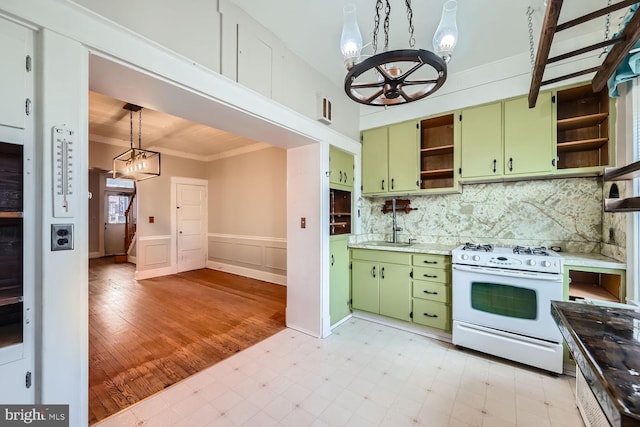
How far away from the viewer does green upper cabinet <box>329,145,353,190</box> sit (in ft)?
9.57

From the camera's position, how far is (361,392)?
1.87m

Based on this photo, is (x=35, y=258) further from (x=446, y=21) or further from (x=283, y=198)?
(x=283, y=198)

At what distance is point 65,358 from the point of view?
3.84 feet

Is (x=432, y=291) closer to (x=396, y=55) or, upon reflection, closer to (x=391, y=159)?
(x=391, y=159)

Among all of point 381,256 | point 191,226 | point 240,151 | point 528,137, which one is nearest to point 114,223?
point 191,226

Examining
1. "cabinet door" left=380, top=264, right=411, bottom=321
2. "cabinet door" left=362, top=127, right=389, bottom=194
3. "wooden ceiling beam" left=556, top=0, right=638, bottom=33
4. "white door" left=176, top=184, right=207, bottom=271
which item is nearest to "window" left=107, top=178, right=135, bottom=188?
"white door" left=176, top=184, right=207, bottom=271

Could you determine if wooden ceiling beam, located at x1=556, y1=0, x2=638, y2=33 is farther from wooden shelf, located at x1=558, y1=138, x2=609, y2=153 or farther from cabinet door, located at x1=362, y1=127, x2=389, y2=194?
cabinet door, located at x1=362, y1=127, x2=389, y2=194

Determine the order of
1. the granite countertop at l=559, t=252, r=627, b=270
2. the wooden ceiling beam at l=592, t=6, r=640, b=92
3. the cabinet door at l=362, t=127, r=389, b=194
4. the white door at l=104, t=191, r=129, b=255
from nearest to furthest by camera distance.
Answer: the wooden ceiling beam at l=592, t=6, r=640, b=92
the granite countertop at l=559, t=252, r=627, b=270
the cabinet door at l=362, t=127, r=389, b=194
the white door at l=104, t=191, r=129, b=255

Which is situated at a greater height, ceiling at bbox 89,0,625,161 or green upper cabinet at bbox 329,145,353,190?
ceiling at bbox 89,0,625,161

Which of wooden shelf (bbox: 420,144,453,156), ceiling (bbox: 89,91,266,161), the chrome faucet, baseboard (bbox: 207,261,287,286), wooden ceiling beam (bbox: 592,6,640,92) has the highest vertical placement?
ceiling (bbox: 89,91,266,161)

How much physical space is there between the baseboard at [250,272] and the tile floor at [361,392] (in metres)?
2.25

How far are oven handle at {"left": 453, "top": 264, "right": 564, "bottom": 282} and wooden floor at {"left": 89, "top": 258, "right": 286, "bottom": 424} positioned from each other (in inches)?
83.3

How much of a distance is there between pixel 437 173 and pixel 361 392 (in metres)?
2.46

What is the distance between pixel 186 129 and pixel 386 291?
4000 mm
